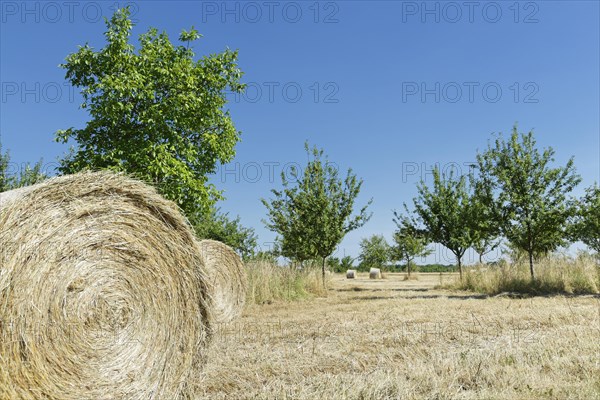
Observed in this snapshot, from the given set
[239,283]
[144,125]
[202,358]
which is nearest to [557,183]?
[239,283]

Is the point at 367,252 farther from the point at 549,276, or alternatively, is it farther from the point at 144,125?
the point at 144,125

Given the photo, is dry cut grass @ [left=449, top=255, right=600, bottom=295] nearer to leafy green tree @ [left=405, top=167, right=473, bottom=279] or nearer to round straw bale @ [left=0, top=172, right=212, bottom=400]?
leafy green tree @ [left=405, top=167, right=473, bottom=279]

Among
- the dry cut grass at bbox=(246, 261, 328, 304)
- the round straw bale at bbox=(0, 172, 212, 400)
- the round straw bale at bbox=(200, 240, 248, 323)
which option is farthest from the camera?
the dry cut grass at bbox=(246, 261, 328, 304)

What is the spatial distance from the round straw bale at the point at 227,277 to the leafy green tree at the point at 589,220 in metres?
11.7

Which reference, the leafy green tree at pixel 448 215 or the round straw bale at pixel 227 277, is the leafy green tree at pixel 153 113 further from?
the leafy green tree at pixel 448 215

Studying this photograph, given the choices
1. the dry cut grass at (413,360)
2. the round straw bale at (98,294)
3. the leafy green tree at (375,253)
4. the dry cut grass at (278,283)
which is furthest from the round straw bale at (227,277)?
the leafy green tree at (375,253)

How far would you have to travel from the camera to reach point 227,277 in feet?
35.7

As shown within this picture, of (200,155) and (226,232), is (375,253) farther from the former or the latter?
(200,155)

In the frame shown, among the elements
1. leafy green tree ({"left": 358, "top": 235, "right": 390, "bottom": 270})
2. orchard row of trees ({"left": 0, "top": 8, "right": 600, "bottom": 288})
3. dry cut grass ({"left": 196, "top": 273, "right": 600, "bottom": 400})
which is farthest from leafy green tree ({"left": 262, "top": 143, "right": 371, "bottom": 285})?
leafy green tree ({"left": 358, "top": 235, "right": 390, "bottom": 270})

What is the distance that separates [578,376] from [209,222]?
1146 inches

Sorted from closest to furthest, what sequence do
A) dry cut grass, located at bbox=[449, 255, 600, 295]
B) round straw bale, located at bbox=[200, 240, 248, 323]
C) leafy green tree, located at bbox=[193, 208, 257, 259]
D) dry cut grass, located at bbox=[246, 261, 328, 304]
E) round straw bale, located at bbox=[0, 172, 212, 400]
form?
1. round straw bale, located at bbox=[0, 172, 212, 400]
2. round straw bale, located at bbox=[200, 240, 248, 323]
3. dry cut grass, located at bbox=[246, 261, 328, 304]
4. dry cut grass, located at bbox=[449, 255, 600, 295]
5. leafy green tree, located at bbox=[193, 208, 257, 259]

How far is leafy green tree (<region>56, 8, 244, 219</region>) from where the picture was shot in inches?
463

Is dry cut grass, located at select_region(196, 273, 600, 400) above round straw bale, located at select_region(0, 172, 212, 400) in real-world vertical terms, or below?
below

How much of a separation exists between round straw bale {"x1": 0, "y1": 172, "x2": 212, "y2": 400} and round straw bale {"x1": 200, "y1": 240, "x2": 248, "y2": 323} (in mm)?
5835
